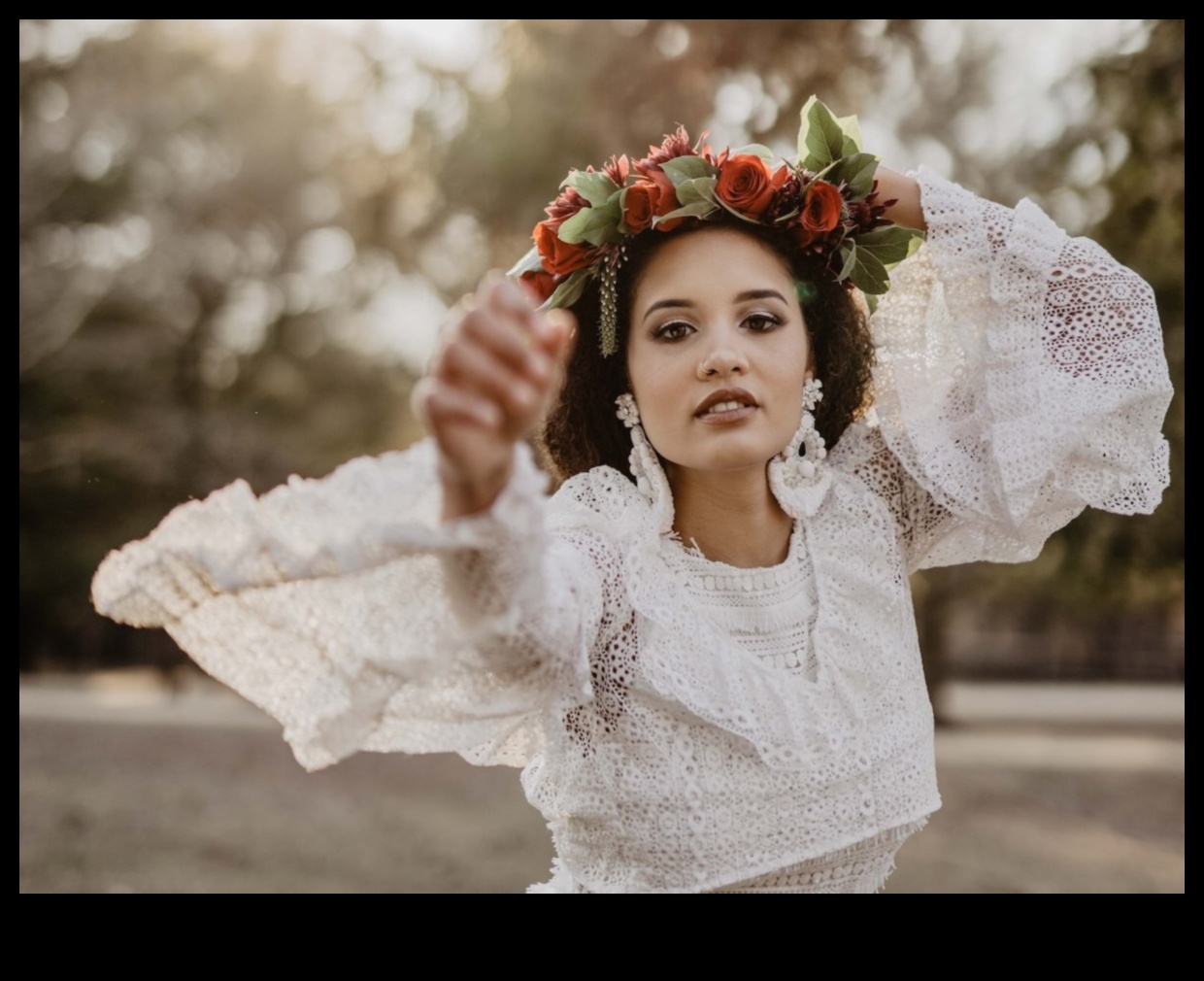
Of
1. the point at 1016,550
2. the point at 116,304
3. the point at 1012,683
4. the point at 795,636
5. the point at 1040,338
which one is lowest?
the point at 795,636

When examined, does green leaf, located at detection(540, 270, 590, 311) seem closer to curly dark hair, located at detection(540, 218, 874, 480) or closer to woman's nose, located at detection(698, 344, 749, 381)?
curly dark hair, located at detection(540, 218, 874, 480)

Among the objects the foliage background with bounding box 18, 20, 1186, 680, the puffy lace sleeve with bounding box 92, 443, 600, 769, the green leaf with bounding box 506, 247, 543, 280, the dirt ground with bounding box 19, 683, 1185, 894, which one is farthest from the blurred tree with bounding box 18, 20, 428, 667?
the puffy lace sleeve with bounding box 92, 443, 600, 769

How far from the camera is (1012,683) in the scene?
19.9 m

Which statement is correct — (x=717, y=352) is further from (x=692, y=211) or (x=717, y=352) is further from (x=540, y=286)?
(x=540, y=286)

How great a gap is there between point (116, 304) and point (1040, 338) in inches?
652

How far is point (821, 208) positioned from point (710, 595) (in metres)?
0.71

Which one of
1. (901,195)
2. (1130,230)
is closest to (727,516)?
(901,195)

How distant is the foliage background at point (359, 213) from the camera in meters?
7.93

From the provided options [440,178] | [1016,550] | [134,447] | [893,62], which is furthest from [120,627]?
[1016,550]

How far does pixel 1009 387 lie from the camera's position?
7.77 feet

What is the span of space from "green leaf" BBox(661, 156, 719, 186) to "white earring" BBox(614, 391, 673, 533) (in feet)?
1.28

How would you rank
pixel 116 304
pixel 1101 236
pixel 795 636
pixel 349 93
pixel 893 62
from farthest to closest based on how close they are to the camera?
pixel 116 304 → pixel 349 93 → pixel 893 62 → pixel 1101 236 → pixel 795 636

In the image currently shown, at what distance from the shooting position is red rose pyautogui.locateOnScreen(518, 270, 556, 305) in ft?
7.80

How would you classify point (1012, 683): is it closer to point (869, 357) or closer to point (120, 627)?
point (120, 627)
